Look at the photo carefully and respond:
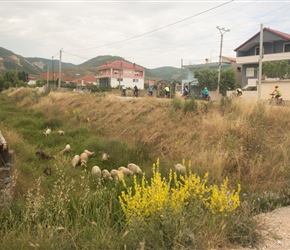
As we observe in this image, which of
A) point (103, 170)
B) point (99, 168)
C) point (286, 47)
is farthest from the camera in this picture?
point (286, 47)

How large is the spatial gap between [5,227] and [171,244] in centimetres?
Result: 200

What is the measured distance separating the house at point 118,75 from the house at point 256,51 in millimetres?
40286

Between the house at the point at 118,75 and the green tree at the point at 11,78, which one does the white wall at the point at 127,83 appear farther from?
the green tree at the point at 11,78

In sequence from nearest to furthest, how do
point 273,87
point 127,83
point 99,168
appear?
point 99,168, point 273,87, point 127,83

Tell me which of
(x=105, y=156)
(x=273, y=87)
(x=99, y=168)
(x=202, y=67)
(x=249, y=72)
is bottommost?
(x=99, y=168)

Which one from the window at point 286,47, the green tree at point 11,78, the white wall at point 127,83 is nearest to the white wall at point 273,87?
the window at point 286,47

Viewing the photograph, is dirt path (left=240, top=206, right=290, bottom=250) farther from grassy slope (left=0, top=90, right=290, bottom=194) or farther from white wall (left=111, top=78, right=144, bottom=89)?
white wall (left=111, top=78, right=144, bottom=89)

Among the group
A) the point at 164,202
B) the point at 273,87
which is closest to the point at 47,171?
the point at 164,202

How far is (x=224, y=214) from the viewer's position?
12.1 ft

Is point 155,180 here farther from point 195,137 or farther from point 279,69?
point 279,69

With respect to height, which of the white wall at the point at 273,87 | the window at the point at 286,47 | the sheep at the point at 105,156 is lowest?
the sheep at the point at 105,156

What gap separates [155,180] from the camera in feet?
12.4

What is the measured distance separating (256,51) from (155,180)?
46.4 meters

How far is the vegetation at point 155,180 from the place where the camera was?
3.33 metres
